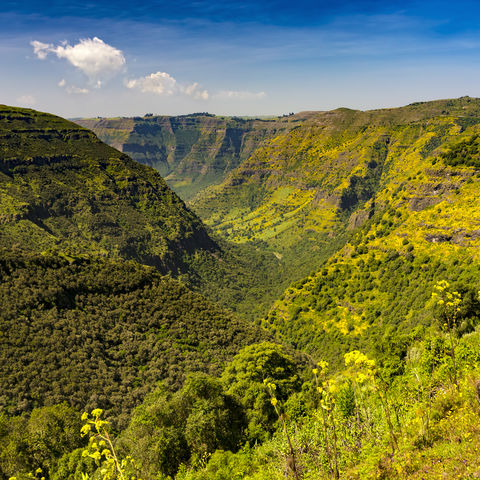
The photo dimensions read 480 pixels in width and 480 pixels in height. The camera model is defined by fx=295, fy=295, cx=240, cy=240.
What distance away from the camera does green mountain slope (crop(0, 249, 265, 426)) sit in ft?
193

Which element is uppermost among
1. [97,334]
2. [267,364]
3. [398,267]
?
[398,267]

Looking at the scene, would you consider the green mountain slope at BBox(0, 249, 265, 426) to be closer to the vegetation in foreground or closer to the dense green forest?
the dense green forest

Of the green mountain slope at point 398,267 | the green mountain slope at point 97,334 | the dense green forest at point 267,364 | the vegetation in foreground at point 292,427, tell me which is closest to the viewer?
the vegetation in foreground at point 292,427

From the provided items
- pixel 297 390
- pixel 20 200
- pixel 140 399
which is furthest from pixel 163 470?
pixel 20 200

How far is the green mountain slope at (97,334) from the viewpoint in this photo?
193 feet

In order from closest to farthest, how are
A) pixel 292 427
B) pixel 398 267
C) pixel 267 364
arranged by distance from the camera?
1. pixel 292 427
2. pixel 267 364
3. pixel 398 267

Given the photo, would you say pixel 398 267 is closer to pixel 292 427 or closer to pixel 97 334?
pixel 292 427

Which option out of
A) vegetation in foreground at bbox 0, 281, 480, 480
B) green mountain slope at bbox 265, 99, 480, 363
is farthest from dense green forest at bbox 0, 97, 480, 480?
green mountain slope at bbox 265, 99, 480, 363

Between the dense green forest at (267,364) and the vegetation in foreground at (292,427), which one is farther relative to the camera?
the dense green forest at (267,364)

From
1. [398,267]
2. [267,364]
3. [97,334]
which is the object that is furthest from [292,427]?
[398,267]

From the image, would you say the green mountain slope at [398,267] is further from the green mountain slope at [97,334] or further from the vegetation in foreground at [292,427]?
the vegetation in foreground at [292,427]

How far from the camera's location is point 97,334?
238 ft

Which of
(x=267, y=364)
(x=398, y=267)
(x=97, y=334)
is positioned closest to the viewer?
(x=267, y=364)

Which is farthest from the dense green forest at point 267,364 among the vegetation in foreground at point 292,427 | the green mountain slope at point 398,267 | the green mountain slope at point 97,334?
the green mountain slope at point 398,267
